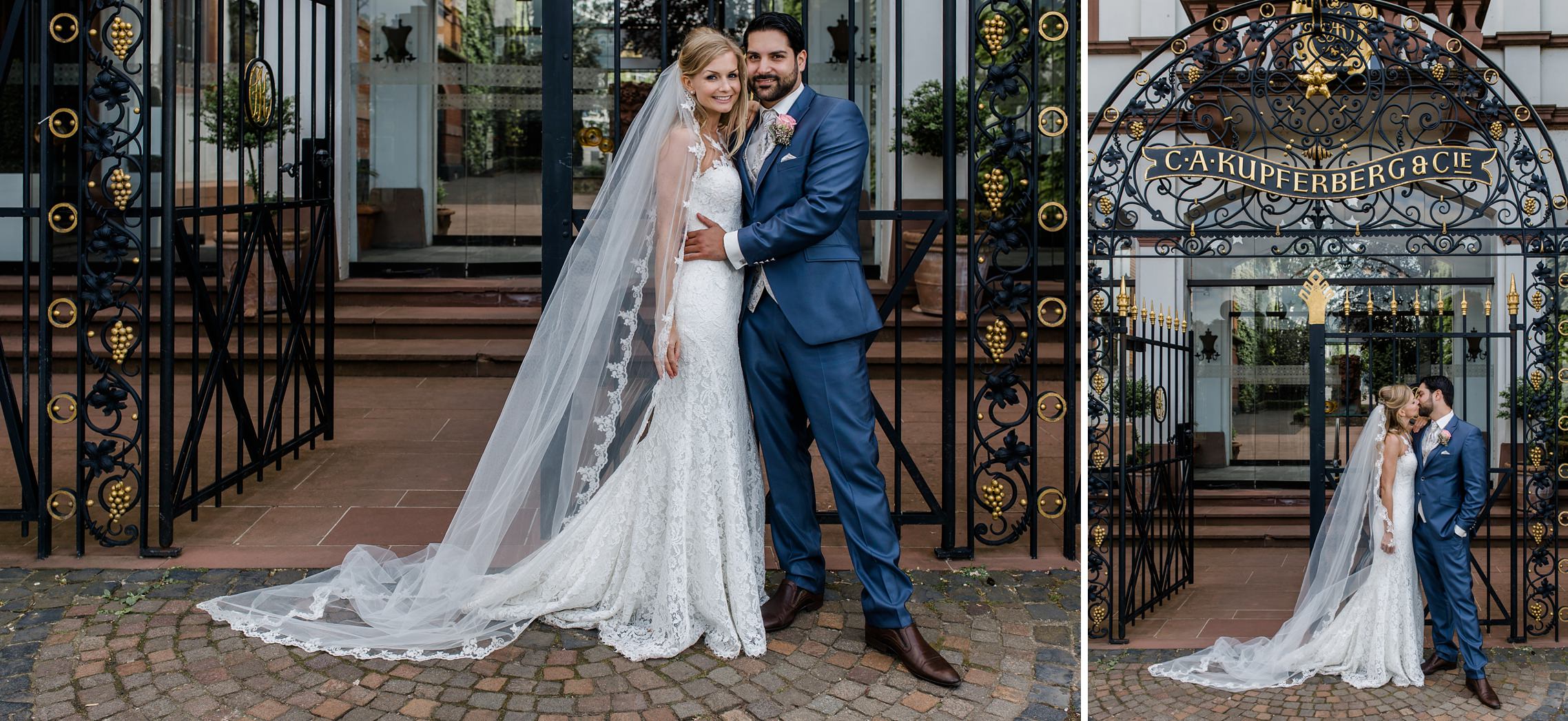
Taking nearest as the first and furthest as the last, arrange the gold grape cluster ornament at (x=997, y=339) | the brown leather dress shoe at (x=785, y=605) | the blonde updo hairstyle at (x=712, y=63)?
1. the blonde updo hairstyle at (x=712, y=63)
2. the brown leather dress shoe at (x=785, y=605)
3. the gold grape cluster ornament at (x=997, y=339)

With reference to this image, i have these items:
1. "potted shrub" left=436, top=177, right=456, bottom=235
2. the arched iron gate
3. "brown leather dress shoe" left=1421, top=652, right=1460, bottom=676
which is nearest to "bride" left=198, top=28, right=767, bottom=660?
the arched iron gate

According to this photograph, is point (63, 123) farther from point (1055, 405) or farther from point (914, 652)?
point (1055, 405)

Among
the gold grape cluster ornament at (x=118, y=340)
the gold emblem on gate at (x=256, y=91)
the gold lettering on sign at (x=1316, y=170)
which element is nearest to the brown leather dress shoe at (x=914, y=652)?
the gold grape cluster ornament at (x=118, y=340)

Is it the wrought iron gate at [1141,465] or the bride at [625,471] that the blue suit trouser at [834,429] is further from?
the wrought iron gate at [1141,465]

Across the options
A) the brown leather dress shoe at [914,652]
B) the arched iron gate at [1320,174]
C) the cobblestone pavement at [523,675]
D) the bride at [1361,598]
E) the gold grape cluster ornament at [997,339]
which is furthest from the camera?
the bride at [1361,598]

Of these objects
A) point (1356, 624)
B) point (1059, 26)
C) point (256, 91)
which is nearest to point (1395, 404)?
point (1356, 624)

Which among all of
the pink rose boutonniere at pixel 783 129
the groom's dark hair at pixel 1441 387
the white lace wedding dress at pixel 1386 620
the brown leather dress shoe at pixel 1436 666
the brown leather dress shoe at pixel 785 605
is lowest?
the brown leather dress shoe at pixel 1436 666

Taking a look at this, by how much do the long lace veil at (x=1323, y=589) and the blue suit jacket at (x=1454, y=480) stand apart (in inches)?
9.7

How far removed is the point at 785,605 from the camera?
173 inches

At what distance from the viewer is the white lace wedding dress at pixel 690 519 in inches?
165

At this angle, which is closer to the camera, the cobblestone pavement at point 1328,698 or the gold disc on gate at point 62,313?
the gold disc on gate at point 62,313

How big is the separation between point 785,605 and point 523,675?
34.5 inches

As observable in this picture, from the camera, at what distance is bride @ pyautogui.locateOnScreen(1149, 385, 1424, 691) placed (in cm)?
701

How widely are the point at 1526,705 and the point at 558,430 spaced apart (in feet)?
16.9
